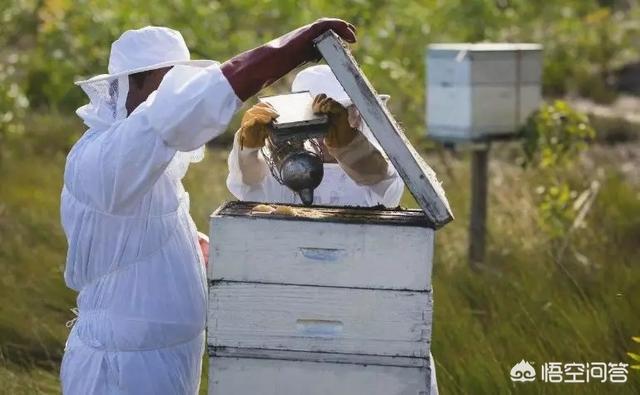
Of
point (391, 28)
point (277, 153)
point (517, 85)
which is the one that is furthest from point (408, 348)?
point (391, 28)

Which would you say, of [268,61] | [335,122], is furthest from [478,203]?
[268,61]

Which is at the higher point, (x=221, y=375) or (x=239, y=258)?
(x=239, y=258)

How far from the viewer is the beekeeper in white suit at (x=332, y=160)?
3.35 metres

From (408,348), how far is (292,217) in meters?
0.44

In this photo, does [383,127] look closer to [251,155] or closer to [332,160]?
[251,155]

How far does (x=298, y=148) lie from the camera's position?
10.8 feet

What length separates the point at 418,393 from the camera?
9.62ft

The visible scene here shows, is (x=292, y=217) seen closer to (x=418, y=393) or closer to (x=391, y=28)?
(x=418, y=393)

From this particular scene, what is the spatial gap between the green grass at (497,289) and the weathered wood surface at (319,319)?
143 centimetres

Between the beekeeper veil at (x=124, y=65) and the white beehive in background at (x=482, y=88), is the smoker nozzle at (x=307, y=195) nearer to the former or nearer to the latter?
the beekeeper veil at (x=124, y=65)

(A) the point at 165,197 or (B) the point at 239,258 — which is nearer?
(B) the point at 239,258

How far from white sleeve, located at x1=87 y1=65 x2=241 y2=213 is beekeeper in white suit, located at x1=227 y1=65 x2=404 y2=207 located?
433 millimetres

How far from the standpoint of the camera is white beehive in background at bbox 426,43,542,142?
251 inches

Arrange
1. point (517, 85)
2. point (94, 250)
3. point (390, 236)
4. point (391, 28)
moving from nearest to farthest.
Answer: point (390, 236) → point (94, 250) → point (517, 85) → point (391, 28)
